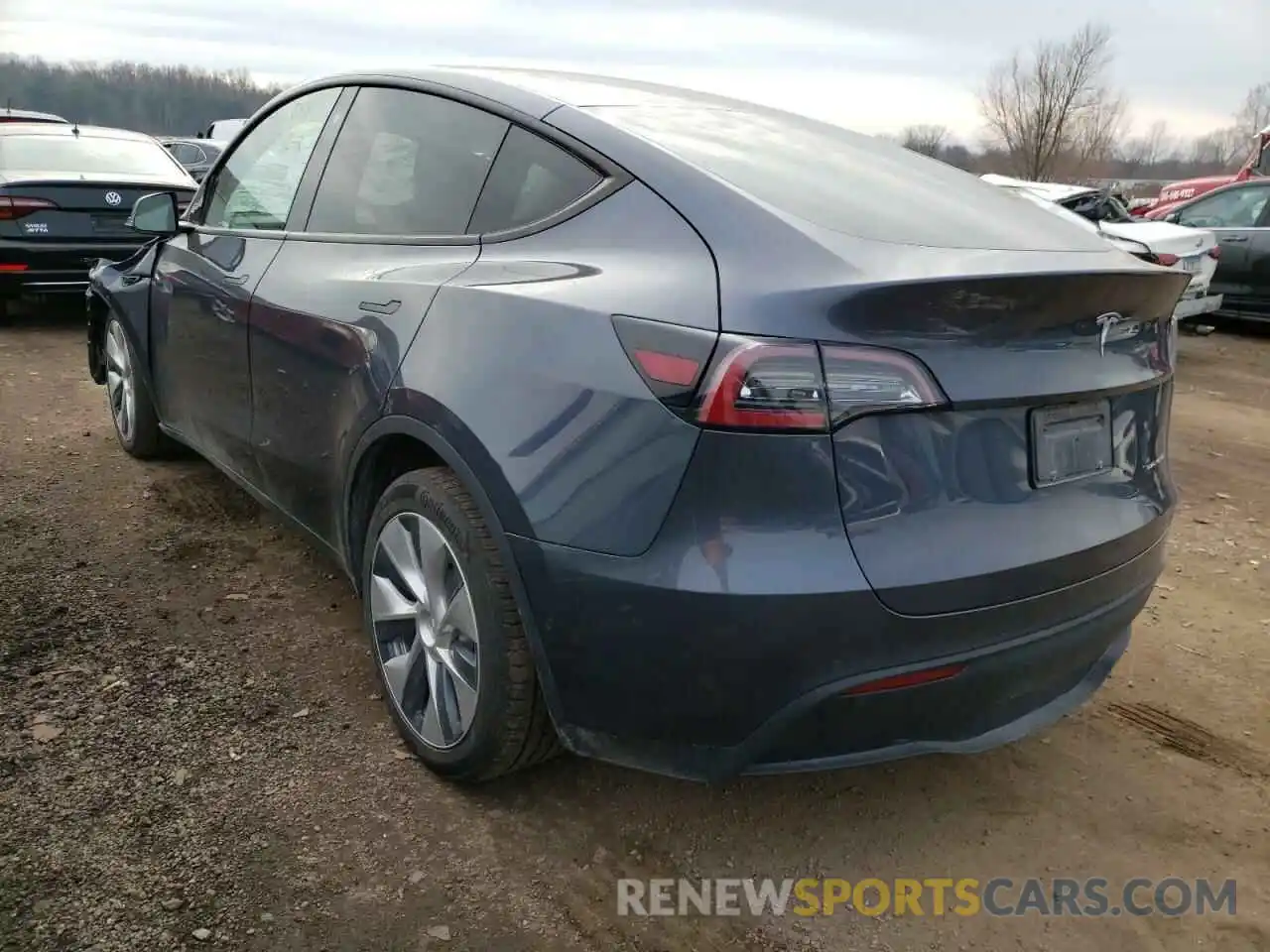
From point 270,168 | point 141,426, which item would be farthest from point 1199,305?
point 141,426

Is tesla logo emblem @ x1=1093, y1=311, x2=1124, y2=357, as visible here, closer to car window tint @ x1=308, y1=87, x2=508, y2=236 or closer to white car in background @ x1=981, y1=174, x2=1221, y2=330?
car window tint @ x1=308, y1=87, x2=508, y2=236

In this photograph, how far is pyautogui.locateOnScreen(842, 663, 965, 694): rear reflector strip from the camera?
186 cm

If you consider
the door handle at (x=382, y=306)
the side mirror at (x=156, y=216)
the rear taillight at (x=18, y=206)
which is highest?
the side mirror at (x=156, y=216)

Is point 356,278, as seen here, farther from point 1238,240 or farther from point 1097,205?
point 1097,205

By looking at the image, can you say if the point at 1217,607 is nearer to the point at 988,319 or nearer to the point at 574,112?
the point at 988,319

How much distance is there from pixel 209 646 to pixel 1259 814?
9.40 feet

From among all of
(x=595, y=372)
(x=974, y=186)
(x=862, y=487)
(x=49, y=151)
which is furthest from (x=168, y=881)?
(x=49, y=151)

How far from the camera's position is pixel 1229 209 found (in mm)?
10359

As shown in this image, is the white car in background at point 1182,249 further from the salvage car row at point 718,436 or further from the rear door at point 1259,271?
the salvage car row at point 718,436

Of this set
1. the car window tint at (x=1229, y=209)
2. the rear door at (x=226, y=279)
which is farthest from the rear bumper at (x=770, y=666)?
the car window tint at (x=1229, y=209)

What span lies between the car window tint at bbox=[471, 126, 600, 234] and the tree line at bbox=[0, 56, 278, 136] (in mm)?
34012

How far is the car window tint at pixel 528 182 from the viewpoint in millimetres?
2254

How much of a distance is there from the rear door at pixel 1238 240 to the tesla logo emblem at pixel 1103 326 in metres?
9.14

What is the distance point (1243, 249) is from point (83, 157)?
10.2 metres
